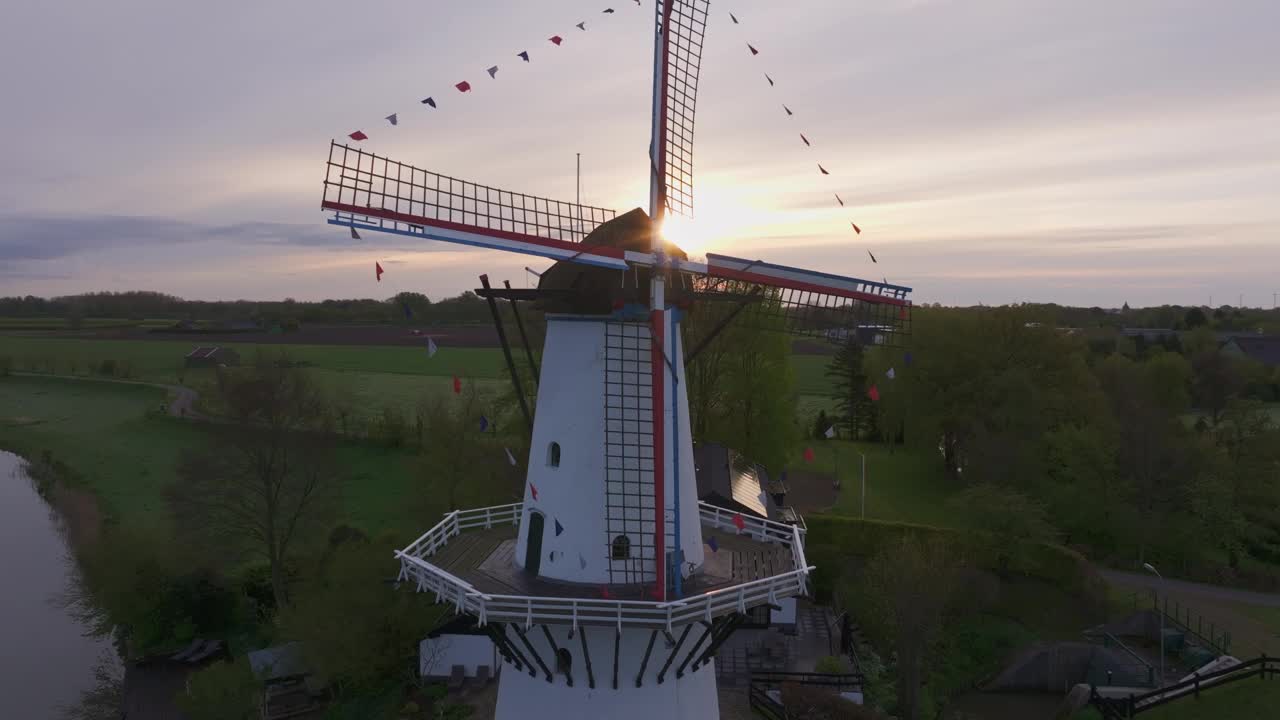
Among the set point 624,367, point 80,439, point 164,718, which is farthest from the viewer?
point 80,439

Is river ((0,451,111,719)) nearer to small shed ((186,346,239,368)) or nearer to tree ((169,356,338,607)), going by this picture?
tree ((169,356,338,607))

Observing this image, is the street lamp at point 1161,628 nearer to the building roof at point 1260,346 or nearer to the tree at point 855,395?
the tree at point 855,395

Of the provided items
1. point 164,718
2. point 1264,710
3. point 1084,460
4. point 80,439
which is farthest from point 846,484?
point 80,439

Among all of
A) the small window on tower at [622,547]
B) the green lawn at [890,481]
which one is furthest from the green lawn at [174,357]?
the small window on tower at [622,547]

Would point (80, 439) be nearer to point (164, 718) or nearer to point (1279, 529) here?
point (164, 718)

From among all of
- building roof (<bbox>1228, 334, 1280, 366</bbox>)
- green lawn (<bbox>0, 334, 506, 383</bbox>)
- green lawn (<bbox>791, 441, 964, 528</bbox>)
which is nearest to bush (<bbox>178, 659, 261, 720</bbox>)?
green lawn (<bbox>791, 441, 964, 528</bbox>)

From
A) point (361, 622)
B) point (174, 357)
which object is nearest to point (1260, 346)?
point (361, 622)

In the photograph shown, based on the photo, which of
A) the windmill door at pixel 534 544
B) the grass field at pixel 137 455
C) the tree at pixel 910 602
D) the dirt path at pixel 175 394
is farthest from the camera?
the dirt path at pixel 175 394
